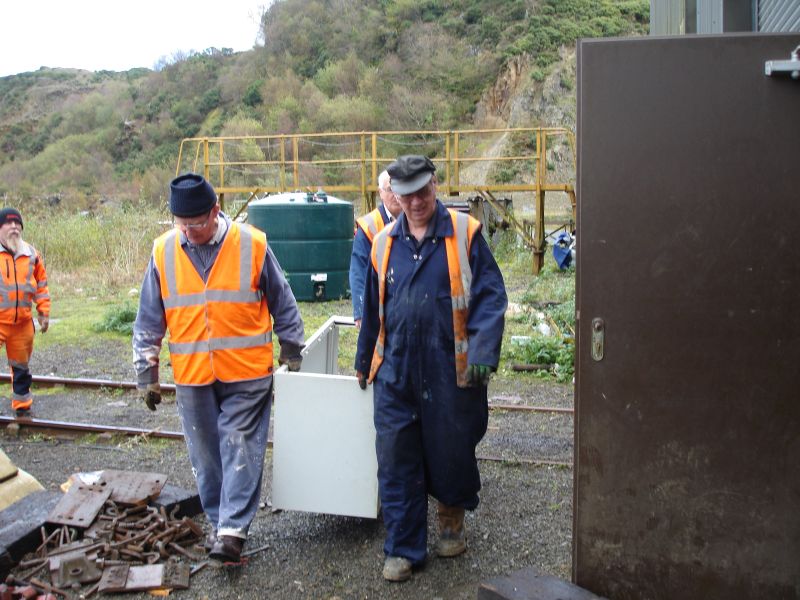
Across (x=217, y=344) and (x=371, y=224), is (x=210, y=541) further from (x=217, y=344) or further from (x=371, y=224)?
(x=371, y=224)

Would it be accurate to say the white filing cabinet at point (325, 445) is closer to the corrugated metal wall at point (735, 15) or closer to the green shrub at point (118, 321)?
the corrugated metal wall at point (735, 15)

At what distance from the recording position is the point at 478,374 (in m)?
4.18

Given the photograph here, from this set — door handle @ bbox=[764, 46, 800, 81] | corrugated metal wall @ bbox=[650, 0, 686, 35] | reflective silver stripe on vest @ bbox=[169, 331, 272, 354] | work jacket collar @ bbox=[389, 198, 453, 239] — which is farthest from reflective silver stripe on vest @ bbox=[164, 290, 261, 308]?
corrugated metal wall @ bbox=[650, 0, 686, 35]

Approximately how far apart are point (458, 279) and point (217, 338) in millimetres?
1314

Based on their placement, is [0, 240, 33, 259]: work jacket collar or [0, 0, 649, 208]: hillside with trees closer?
[0, 240, 33, 259]: work jacket collar

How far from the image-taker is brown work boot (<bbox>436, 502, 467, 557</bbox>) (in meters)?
4.63

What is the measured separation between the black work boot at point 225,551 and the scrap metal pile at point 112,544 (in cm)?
17

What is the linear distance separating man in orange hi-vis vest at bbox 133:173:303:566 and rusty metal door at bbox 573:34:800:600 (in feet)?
6.21

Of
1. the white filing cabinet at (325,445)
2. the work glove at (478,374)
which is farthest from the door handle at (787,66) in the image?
the white filing cabinet at (325,445)

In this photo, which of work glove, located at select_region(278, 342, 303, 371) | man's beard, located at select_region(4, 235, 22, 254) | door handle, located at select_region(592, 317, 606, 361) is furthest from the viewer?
man's beard, located at select_region(4, 235, 22, 254)

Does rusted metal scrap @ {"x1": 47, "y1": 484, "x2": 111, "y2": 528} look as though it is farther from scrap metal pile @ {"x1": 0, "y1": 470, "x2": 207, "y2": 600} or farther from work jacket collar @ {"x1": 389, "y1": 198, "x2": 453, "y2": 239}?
work jacket collar @ {"x1": 389, "y1": 198, "x2": 453, "y2": 239}

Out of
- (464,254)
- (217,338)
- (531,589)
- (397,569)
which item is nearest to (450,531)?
(397,569)

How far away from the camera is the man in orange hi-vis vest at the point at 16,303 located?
7.80m

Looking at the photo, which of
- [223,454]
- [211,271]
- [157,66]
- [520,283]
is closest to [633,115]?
[211,271]
